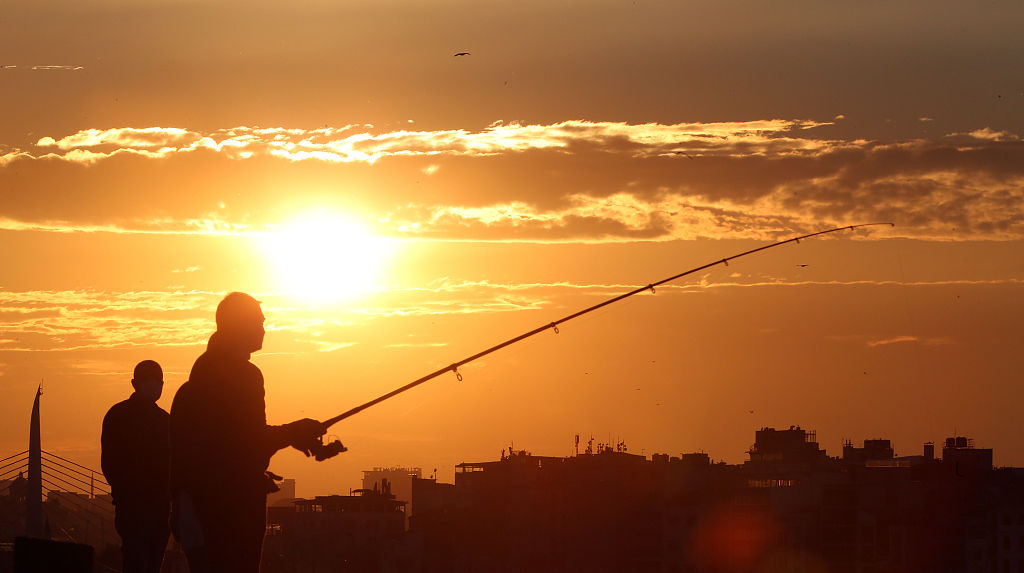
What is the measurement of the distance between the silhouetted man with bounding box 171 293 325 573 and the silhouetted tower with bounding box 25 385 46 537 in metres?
3.61

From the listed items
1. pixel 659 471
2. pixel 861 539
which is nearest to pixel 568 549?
pixel 659 471

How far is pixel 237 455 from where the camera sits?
7.11 meters

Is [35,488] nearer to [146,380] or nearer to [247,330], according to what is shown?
[146,380]

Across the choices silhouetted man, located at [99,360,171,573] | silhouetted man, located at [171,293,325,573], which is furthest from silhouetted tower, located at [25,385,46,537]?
silhouetted man, located at [171,293,325,573]

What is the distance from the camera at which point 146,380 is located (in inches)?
379

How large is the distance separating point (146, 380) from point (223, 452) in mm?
2747

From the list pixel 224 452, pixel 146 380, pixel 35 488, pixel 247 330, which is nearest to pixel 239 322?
pixel 247 330

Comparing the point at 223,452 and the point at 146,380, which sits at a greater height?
the point at 146,380

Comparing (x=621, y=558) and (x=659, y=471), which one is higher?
(x=659, y=471)

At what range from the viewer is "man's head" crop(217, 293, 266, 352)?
7254 mm

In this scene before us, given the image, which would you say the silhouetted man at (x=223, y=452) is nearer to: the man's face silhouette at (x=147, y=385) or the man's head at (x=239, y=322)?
the man's head at (x=239, y=322)

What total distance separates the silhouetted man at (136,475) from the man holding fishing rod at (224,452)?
2.42 meters

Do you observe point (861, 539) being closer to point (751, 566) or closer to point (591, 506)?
point (751, 566)

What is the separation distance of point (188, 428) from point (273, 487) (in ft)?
1.89
